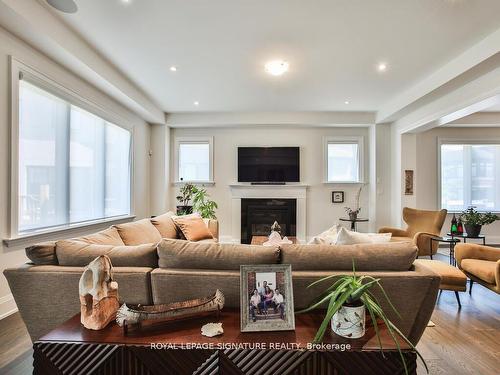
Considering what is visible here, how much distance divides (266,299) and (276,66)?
3027mm

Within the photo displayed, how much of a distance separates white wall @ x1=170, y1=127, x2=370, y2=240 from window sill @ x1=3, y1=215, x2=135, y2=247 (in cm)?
225

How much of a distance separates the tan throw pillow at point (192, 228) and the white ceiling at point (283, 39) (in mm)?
2033

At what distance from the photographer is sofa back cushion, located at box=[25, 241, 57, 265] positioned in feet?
5.44

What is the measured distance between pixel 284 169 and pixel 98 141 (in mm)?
3513

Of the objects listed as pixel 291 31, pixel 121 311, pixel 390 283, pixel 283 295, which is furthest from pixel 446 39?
pixel 121 311

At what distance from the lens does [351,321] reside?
1226 mm

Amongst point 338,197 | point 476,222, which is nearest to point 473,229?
point 476,222

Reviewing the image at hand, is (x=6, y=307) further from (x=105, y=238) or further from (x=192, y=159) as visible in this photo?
(x=192, y=159)

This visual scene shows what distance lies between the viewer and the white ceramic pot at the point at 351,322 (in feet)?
4.02

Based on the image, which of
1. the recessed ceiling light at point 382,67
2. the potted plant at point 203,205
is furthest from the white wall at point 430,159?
the potted plant at point 203,205

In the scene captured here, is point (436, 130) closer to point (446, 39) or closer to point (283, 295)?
point (446, 39)

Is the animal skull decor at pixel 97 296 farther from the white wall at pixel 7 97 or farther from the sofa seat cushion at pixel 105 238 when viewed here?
the white wall at pixel 7 97

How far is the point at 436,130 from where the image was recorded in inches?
233

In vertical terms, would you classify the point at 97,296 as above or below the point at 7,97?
below
